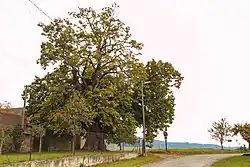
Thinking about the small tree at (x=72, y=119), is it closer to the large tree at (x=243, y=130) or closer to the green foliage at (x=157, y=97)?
the green foliage at (x=157, y=97)

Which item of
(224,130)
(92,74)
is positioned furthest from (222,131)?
(92,74)

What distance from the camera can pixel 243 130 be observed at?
59531 millimetres

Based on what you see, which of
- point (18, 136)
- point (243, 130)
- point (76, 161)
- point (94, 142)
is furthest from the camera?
point (243, 130)

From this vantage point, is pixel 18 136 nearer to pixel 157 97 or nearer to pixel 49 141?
pixel 49 141

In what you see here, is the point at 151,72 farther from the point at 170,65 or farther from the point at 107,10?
the point at 107,10

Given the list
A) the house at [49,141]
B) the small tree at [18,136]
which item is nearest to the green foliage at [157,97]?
the house at [49,141]

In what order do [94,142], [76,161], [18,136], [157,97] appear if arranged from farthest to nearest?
[157,97], [94,142], [18,136], [76,161]

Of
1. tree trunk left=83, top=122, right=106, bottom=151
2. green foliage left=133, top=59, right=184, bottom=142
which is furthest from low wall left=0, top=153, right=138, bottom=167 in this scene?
green foliage left=133, top=59, right=184, bottom=142

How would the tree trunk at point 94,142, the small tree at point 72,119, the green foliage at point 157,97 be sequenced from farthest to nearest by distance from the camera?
1. the green foliage at point 157,97
2. the tree trunk at point 94,142
3. the small tree at point 72,119

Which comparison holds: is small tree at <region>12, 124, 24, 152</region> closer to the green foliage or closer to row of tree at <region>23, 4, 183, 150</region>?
row of tree at <region>23, 4, 183, 150</region>

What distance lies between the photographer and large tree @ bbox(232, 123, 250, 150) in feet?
188

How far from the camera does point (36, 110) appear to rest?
123 feet

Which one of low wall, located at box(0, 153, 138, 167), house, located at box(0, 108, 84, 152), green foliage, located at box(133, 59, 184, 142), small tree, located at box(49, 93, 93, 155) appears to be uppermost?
green foliage, located at box(133, 59, 184, 142)

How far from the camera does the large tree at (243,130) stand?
188 feet
